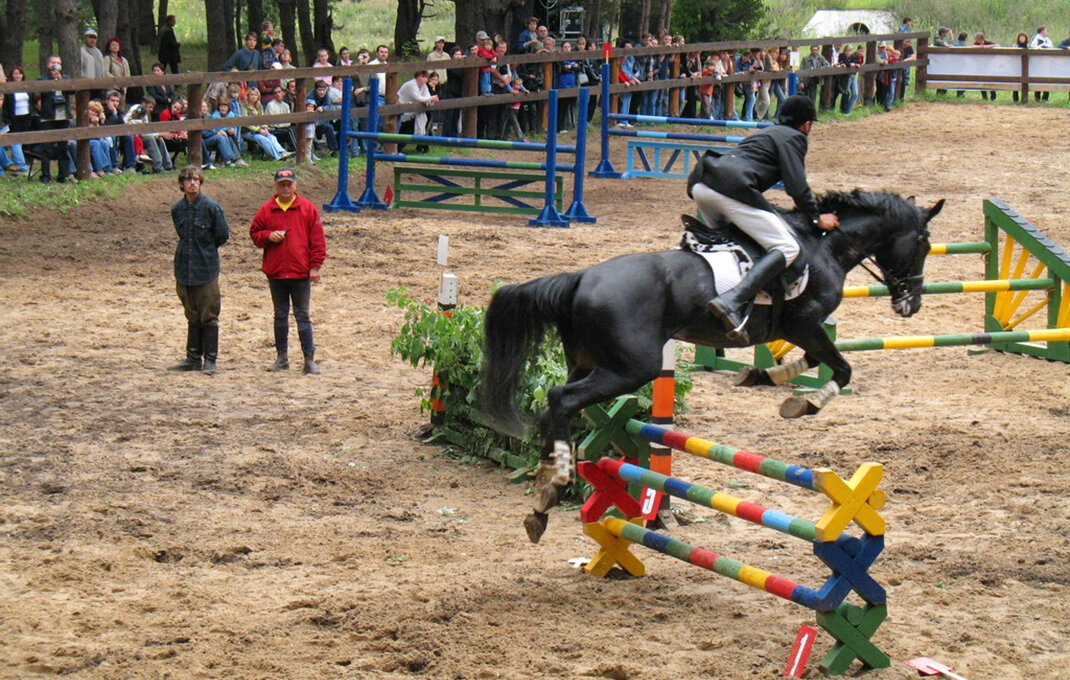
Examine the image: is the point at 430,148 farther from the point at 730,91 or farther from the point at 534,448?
the point at 534,448

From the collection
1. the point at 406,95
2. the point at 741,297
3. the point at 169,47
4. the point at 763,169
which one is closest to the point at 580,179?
the point at 406,95

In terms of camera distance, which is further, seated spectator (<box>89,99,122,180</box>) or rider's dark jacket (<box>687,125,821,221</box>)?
seated spectator (<box>89,99,122,180</box>)

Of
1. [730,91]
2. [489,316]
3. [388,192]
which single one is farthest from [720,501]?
[730,91]

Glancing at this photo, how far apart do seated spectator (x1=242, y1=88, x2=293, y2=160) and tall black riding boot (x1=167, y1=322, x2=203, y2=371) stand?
788 cm

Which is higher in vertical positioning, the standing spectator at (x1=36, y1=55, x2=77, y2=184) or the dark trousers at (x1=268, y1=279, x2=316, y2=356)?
the standing spectator at (x1=36, y1=55, x2=77, y2=184)

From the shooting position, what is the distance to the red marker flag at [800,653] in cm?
519

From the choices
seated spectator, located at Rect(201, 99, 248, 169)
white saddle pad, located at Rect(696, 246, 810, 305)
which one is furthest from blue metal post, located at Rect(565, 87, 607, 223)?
white saddle pad, located at Rect(696, 246, 810, 305)

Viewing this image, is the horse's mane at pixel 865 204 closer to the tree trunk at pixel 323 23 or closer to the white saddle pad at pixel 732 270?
the white saddle pad at pixel 732 270

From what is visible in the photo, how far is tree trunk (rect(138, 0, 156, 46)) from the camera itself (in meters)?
31.7

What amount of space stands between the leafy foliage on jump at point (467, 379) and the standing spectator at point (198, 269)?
194 cm

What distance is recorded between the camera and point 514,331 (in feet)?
20.5

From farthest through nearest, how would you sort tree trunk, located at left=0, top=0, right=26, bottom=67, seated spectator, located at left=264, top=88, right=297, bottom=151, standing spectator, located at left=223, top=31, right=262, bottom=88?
tree trunk, located at left=0, top=0, right=26, bottom=67 → standing spectator, located at left=223, top=31, right=262, bottom=88 → seated spectator, located at left=264, top=88, right=297, bottom=151

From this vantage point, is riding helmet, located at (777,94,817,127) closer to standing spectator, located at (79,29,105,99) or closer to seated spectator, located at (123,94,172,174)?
seated spectator, located at (123,94,172,174)

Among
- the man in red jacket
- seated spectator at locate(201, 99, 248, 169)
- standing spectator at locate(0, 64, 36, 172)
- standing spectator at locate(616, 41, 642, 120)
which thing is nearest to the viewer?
the man in red jacket
